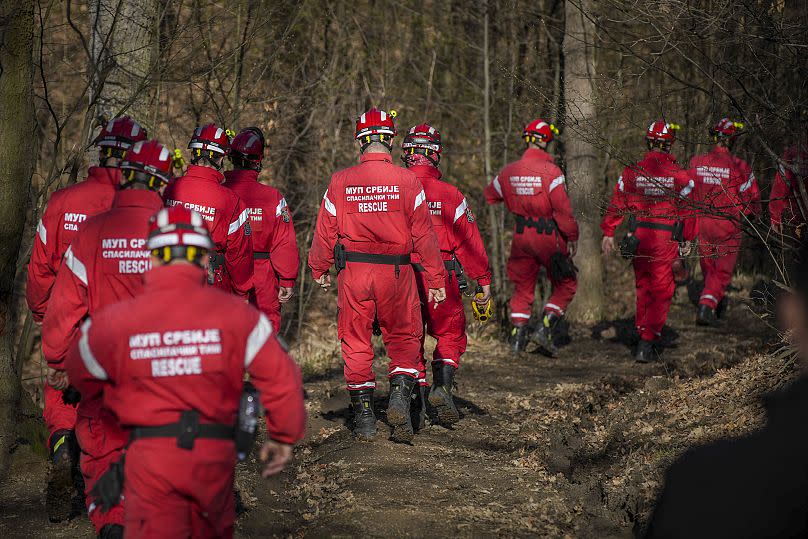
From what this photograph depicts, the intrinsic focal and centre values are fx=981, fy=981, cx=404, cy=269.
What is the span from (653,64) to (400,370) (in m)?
2.97

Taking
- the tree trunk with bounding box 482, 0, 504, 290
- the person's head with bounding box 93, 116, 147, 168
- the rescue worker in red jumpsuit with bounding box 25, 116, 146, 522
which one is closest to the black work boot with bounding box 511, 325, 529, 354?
the tree trunk with bounding box 482, 0, 504, 290

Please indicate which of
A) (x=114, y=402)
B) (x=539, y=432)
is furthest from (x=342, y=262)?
(x=114, y=402)

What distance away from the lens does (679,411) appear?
773cm

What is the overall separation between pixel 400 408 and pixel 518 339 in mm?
4540

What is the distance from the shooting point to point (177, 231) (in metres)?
4.12

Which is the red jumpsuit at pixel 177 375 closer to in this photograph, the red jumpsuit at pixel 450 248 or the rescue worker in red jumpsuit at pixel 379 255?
the rescue worker in red jumpsuit at pixel 379 255

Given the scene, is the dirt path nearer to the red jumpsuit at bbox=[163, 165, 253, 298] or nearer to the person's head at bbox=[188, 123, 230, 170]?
the red jumpsuit at bbox=[163, 165, 253, 298]

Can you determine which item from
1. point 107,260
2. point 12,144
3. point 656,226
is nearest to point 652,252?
point 656,226

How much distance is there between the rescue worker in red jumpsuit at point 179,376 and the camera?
13.1ft

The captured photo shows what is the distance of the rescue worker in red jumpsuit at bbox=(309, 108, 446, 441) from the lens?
739 cm

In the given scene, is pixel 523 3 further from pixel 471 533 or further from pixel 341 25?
pixel 471 533

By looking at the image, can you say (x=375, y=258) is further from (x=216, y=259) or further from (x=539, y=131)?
(x=539, y=131)

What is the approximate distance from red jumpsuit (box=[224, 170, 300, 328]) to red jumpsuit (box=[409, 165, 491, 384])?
4.12 feet

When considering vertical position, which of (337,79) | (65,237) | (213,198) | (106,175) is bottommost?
(65,237)
